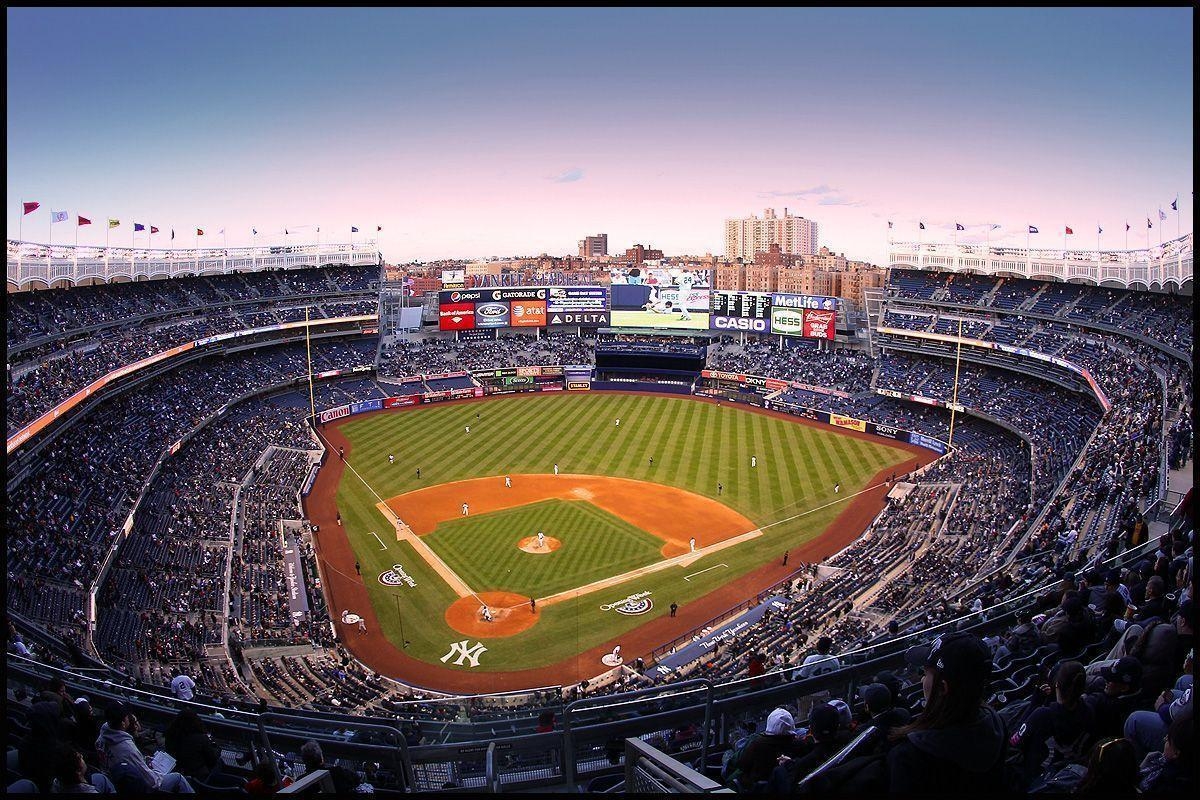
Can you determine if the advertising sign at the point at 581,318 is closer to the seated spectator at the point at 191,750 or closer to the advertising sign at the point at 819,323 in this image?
the advertising sign at the point at 819,323

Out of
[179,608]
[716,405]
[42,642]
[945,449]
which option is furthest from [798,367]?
[42,642]

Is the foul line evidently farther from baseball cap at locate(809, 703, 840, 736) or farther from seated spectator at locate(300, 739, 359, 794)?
baseball cap at locate(809, 703, 840, 736)

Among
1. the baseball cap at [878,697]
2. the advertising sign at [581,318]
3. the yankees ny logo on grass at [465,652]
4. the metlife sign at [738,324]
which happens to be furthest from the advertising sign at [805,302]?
the baseball cap at [878,697]

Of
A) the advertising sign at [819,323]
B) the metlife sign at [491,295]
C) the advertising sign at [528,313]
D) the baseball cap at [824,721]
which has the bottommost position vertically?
the baseball cap at [824,721]

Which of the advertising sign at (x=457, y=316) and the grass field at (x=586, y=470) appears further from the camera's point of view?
the advertising sign at (x=457, y=316)

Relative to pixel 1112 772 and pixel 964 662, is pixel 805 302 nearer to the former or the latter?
pixel 1112 772

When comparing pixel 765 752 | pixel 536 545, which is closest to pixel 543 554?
pixel 536 545
